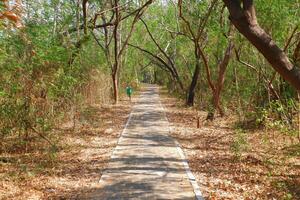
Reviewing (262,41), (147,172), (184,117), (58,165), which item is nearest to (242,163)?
(147,172)

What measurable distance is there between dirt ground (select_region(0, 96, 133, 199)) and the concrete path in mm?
341

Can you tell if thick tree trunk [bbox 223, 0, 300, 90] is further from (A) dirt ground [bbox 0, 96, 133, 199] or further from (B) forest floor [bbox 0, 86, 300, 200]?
(A) dirt ground [bbox 0, 96, 133, 199]

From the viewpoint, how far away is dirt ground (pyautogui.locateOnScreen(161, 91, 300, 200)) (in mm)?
6695

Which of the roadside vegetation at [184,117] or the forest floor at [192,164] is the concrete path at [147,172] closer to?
the forest floor at [192,164]

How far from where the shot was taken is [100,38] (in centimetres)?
2581

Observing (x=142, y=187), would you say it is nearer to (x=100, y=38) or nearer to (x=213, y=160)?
(x=213, y=160)

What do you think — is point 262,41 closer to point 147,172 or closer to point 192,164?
point 147,172

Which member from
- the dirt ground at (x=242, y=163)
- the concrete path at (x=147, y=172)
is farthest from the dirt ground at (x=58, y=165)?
the dirt ground at (x=242, y=163)

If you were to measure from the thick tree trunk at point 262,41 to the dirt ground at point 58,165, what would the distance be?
13.4ft

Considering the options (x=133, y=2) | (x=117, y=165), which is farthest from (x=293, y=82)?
(x=133, y=2)

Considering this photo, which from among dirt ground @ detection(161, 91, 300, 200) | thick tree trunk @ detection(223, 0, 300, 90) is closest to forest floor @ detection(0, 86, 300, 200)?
dirt ground @ detection(161, 91, 300, 200)

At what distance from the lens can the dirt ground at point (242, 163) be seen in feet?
22.0

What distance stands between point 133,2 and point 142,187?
16218mm

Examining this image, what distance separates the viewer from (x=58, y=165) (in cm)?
823
